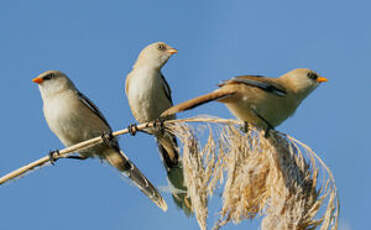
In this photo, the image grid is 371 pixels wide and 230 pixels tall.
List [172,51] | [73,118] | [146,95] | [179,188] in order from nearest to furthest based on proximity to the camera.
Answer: [73,118]
[179,188]
[146,95]
[172,51]

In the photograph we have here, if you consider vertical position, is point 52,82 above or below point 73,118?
above

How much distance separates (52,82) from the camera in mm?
7297

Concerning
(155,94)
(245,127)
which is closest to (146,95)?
(155,94)

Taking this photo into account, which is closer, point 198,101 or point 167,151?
point 198,101

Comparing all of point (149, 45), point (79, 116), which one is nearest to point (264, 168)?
point (79, 116)

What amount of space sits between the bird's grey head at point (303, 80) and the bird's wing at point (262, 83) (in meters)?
0.32

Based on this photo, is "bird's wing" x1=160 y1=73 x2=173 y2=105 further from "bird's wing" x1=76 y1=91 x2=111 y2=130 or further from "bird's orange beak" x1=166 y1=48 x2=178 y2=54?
"bird's wing" x1=76 y1=91 x2=111 y2=130

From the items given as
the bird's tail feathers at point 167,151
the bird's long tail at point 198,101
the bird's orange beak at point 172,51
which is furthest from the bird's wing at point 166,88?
the bird's long tail at point 198,101

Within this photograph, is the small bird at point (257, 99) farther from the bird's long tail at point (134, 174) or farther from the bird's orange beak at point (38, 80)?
the bird's orange beak at point (38, 80)

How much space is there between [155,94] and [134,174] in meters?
1.63

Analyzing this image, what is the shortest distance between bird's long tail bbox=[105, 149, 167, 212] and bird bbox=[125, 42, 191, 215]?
2.52 ft

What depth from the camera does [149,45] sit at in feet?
27.0

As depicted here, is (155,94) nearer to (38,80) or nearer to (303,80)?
(38,80)

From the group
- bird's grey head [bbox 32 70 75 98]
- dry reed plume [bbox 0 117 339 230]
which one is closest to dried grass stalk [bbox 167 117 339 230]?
dry reed plume [bbox 0 117 339 230]
